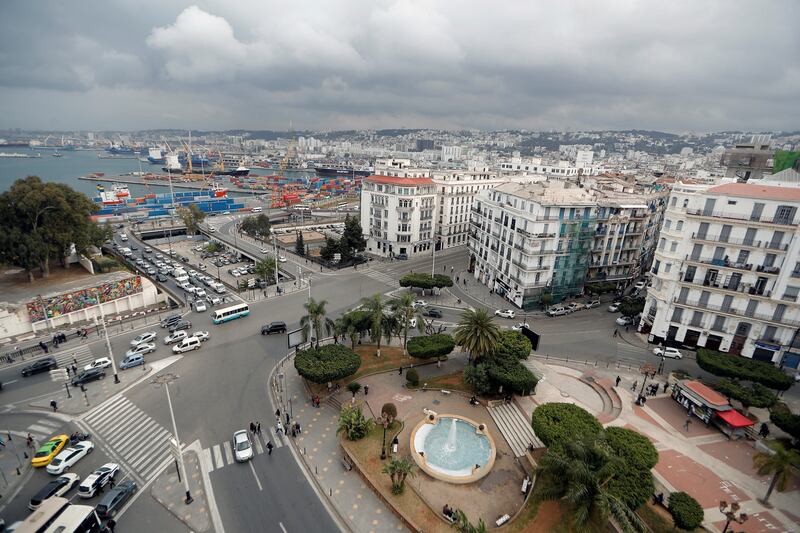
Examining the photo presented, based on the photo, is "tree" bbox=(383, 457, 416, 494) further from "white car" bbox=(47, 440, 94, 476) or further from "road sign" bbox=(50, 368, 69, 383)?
"road sign" bbox=(50, 368, 69, 383)

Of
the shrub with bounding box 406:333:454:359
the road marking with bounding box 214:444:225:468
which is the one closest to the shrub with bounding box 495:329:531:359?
the shrub with bounding box 406:333:454:359

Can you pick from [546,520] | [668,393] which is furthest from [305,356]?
[668,393]

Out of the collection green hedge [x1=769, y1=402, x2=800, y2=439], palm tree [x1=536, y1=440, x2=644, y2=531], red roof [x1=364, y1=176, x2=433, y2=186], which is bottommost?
green hedge [x1=769, y1=402, x2=800, y2=439]

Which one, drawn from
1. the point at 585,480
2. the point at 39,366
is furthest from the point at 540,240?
the point at 39,366

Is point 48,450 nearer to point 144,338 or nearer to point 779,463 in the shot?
point 144,338

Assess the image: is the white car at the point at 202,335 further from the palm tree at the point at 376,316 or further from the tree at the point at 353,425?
the tree at the point at 353,425

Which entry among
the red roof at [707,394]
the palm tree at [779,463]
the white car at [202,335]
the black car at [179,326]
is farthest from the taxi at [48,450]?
the red roof at [707,394]

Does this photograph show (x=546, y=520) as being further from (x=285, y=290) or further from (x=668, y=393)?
(x=285, y=290)
